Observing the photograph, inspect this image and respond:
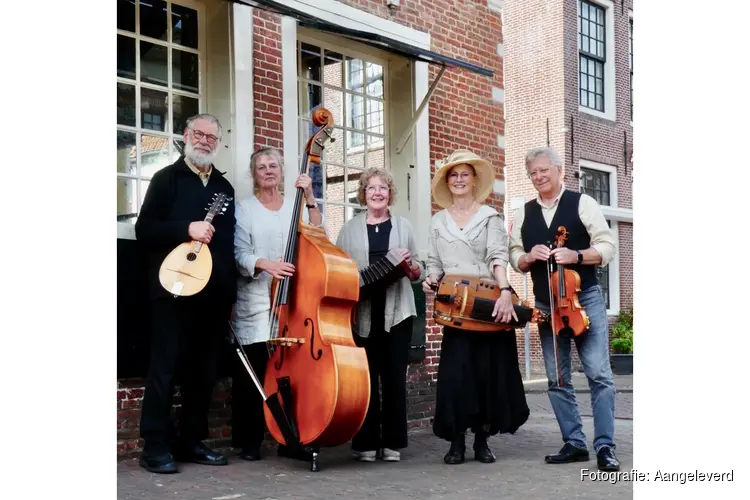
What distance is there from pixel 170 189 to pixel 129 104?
Answer: 1136 mm

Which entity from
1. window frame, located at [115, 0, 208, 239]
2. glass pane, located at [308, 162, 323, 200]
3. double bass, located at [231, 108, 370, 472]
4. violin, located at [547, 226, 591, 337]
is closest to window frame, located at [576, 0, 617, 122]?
glass pane, located at [308, 162, 323, 200]

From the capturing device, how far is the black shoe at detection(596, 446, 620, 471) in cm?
498

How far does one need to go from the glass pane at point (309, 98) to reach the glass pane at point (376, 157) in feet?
2.20

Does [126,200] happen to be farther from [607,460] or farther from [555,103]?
[555,103]

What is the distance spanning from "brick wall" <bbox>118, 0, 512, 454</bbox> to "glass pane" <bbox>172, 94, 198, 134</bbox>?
454mm

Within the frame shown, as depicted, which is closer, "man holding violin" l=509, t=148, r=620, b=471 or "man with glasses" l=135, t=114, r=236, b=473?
"man with glasses" l=135, t=114, r=236, b=473

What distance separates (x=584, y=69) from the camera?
18.8 meters

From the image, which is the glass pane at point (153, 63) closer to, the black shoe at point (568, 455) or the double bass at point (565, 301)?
the double bass at point (565, 301)

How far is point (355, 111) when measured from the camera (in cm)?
768

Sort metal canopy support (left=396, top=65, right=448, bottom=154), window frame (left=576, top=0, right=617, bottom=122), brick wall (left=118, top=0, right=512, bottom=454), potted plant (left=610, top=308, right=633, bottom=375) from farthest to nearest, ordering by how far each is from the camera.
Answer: window frame (left=576, top=0, right=617, bottom=122), potted plant (left=610, top=308, right=633, bottom=375), metal canopy support (left=396, top=65, right=448, bottom=154), brick wall (left=118, top=0, right=512, bottom=454)

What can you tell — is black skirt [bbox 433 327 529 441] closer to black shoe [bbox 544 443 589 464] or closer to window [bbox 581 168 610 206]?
black shoe [bbox 544 443 589 464]

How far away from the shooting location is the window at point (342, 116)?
7352 mm
